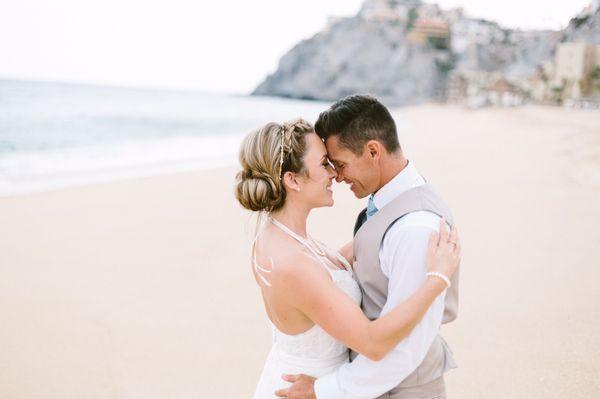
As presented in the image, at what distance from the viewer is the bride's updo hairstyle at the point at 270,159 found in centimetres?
219

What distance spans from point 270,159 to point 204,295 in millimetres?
3523

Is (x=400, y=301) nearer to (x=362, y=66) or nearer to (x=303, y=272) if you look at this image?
(x=303, y=272)

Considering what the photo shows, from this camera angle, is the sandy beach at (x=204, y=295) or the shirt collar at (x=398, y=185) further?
the sandy beach at (x=204, y=295)

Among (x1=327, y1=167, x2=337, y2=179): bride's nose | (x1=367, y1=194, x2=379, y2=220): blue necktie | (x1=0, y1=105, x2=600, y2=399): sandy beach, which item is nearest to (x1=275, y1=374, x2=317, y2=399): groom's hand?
(x1=367, y1=194, x2=379, y2=220): blue necktie

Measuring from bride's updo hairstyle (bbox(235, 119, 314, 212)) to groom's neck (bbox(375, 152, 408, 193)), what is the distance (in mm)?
343

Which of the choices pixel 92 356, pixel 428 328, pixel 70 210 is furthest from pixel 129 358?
pixel 70 210

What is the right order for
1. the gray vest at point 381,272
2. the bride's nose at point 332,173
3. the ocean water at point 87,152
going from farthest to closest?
1. the ocean water at point 87,152
2. the bride's nose at point 332,173
3. the gray vest at point 381,272

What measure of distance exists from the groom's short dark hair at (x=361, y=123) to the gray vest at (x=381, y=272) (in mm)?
302

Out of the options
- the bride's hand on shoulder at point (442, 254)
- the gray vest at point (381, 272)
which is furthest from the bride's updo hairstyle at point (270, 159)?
the bride's hand on shoulder at point (442, 254)

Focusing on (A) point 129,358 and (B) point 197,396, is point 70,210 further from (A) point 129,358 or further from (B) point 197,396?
(B) point 197,396

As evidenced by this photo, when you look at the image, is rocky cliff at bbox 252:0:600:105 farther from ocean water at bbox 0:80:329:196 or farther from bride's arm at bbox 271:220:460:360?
bride's arm at bbox 271:220:460:360

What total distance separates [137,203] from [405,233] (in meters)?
8.19

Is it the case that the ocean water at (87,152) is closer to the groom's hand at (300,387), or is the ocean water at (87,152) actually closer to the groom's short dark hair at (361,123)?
the groom's short dark hair at (361,123)

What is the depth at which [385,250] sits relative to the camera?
→ 6.25 ft
